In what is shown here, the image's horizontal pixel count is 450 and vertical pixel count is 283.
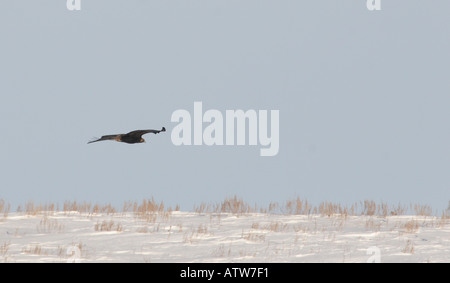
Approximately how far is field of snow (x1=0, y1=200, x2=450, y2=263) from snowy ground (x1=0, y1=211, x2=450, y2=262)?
0.04ft

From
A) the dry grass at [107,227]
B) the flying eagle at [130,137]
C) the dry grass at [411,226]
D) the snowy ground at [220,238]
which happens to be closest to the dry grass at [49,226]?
the snowy ground at [220,238]

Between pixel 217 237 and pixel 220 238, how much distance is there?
0.36 feet

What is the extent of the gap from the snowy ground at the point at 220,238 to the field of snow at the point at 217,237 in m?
0.01

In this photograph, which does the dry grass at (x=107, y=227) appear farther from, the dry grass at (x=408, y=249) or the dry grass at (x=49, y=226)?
the dry grass at (x=408, y=249)

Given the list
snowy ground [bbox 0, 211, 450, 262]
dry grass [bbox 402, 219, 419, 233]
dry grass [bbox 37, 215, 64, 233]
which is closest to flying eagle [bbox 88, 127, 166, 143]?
snowy ground [bbox 0, 211, 450, 262]

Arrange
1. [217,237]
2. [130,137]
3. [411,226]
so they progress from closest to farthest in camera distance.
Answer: [217,237], [411,226], [130,137]

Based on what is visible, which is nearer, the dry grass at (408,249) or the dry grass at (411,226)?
the dry grass at (408,249)

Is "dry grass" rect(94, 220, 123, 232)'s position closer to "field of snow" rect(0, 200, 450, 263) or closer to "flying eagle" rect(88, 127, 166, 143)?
"field of snow" rect(0, 200, 450, 263)

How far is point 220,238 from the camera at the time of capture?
1074 centimetres

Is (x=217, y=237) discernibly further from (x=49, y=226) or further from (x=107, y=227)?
(x=49, y=226)

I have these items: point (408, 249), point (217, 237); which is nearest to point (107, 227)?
point (217, 237)

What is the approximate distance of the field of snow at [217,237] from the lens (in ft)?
31.2

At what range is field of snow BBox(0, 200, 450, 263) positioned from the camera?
950cm
